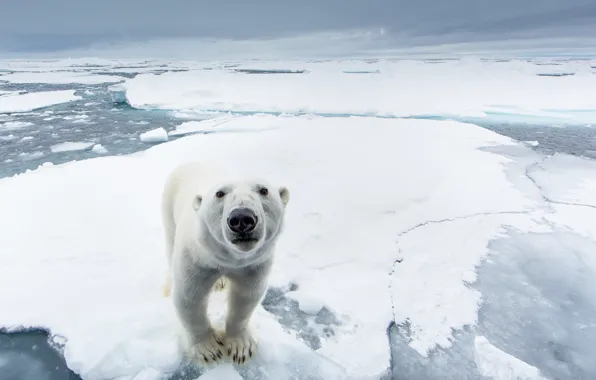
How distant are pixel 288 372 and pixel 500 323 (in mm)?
1307

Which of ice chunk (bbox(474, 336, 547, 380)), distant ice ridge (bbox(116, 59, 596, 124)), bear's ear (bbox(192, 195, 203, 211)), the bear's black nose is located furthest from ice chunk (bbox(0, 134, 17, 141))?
ice chunk (bbox(474, 336, 547, 380))

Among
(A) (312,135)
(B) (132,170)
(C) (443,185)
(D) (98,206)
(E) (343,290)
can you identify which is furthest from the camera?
(A) (312,135)

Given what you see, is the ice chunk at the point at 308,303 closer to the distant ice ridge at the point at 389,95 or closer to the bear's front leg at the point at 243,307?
the bear's front leg at the point at 243,307

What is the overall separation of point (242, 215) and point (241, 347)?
36.4 inches

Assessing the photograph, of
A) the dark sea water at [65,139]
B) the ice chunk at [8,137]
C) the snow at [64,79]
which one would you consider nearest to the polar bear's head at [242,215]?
the dark sea water at [65,139]

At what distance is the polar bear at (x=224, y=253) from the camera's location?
1459 millimetres

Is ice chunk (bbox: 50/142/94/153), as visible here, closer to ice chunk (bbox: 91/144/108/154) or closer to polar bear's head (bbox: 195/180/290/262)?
ice chunk (bbox: 91/144/108/154)

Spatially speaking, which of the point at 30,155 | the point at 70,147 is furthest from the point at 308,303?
the point at 70,147

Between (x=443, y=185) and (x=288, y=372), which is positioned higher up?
(x=288, y=372)

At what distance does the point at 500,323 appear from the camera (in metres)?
2.38

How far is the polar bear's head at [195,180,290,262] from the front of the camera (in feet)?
4.62

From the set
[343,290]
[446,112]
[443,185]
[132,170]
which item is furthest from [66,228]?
[446,112]

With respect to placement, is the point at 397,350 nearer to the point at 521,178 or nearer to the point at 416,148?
the point at 521,178

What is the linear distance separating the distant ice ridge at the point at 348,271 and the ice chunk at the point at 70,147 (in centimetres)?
189
